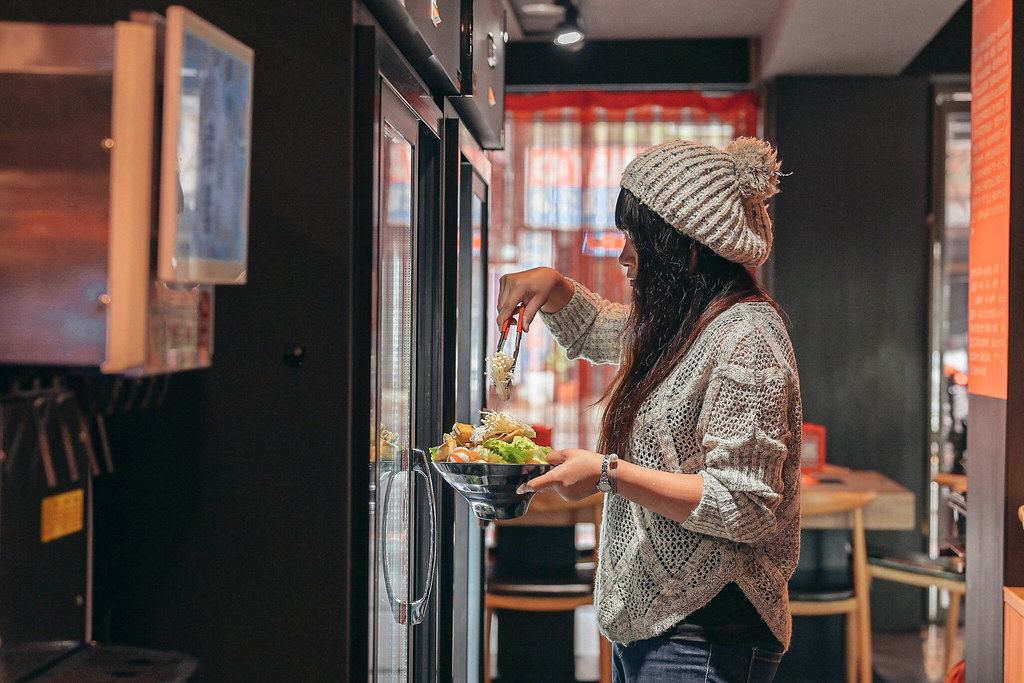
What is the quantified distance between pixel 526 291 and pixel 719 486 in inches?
25.0

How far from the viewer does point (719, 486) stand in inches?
57.6

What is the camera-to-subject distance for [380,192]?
1331 millimetres

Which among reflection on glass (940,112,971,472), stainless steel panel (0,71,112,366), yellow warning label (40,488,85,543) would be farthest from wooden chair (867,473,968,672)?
stainless steel panel (0,71,112,366)

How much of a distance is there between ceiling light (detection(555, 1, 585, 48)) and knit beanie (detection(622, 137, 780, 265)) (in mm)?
2511

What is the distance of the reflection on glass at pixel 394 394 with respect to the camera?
4.71 feet

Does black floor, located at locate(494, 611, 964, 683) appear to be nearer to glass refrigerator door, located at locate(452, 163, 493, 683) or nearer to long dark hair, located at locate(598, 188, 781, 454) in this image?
glass refrigerator door, located at locate(452, 163, 493, 683)

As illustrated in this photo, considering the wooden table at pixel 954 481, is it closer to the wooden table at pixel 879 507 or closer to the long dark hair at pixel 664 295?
the wooden table at pixel 879 507

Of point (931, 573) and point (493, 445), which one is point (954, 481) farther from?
point (493, 445)

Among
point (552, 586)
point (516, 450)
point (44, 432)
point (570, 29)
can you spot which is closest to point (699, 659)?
point (516, 450)

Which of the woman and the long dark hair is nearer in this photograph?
the woman

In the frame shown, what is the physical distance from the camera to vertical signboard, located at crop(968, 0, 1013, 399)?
2295 mm

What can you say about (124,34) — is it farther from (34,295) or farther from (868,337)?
(868,337)

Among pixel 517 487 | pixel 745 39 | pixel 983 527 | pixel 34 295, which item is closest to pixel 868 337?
pixel 745 39

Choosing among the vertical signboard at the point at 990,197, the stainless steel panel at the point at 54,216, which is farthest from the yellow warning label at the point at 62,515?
the vertical signboard at the point at 990,197
